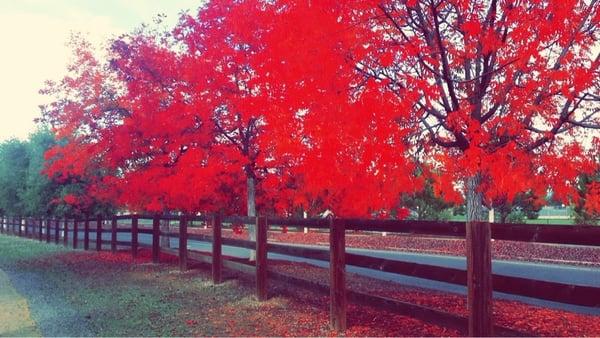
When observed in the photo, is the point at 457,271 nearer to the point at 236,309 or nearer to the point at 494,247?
the point at 236,309

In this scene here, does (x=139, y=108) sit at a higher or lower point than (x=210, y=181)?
higher

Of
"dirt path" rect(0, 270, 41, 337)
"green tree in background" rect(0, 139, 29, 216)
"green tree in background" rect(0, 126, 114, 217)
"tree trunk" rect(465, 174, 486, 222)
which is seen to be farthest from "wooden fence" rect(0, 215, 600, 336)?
"green tree in background" rect(0, 139, 29, 216)

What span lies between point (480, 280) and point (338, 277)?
8.88ft

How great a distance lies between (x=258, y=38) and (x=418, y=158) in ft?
18.5

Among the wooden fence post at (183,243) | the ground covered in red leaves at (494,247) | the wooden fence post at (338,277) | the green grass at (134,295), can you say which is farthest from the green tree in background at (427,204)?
the wooden fence post at (338,277)

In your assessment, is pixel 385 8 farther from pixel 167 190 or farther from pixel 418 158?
pixel 167 190

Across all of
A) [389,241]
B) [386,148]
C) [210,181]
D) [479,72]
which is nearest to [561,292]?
[386,148]

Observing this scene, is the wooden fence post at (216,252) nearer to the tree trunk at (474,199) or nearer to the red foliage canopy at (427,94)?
the red foliage canopy at (427,94)

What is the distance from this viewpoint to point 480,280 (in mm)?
5191

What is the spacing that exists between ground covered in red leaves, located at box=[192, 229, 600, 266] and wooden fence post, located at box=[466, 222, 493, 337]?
56.6 ft

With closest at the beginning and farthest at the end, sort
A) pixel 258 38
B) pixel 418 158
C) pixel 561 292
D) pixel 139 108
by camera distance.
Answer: pixel 561 292, pixel 418 158, pixel 258 38, pixel 139 108

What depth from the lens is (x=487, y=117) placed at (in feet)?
30.1

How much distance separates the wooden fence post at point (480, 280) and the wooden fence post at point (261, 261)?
5.19 metres

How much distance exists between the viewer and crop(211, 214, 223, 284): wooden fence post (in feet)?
39.5
